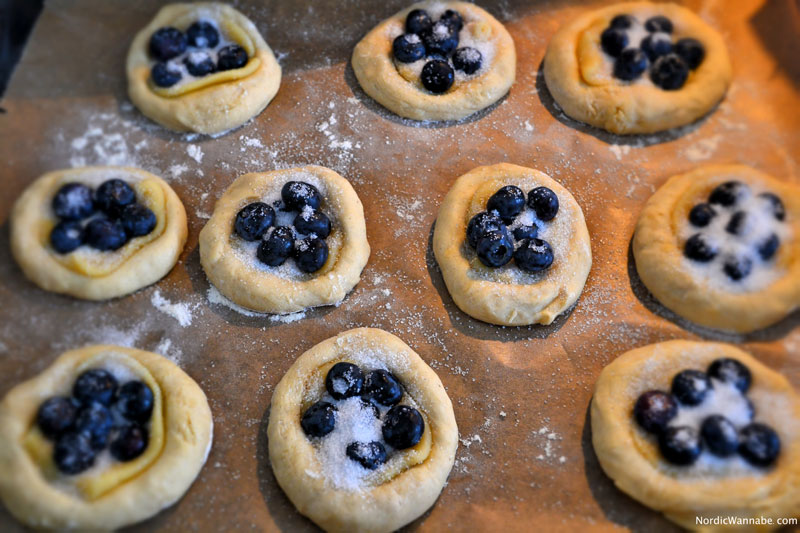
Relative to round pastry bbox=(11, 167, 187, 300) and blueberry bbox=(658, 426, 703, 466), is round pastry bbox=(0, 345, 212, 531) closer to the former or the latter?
round pastry bbox=(11, 167, 187, 300)

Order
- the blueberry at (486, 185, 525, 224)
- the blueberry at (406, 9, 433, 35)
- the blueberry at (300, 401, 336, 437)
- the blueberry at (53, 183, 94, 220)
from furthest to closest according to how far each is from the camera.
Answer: the blueberry at (406, 9, 433, 35) < the blueberry at (486, 185, 525, 224) < the blueberry at (53, 183, 94, 220) < the blueberry at (300, 401, 336, 437)

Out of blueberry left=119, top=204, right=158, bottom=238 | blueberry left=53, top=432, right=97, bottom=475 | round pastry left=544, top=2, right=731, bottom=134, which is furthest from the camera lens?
round pastry left=544, top=2, right=731, bottom=134

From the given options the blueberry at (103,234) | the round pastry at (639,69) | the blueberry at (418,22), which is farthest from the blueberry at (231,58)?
the round pastry at (639,69)

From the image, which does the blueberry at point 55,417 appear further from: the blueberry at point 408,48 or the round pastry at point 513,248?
the blueberry at point 408,48

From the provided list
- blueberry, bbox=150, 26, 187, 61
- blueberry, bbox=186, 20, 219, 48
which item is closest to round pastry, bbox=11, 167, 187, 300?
blueberry, bbox=150, 26, 187, 61

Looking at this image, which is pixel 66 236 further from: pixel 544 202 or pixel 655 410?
pixel 655 410
